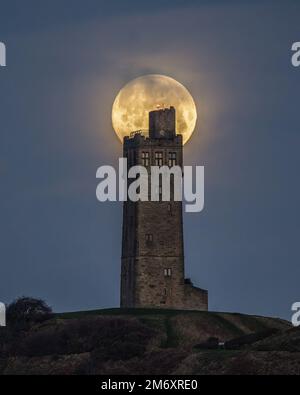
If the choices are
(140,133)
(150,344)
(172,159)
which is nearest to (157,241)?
(172,159)

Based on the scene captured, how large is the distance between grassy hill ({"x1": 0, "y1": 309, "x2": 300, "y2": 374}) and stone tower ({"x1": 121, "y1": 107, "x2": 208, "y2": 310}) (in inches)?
212

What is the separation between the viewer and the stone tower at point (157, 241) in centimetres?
18838

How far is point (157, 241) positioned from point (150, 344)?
65.5 feet

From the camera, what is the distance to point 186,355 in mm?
162250

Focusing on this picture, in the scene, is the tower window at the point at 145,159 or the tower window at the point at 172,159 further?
the tower window at the point at 172,159

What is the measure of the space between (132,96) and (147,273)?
1522cm

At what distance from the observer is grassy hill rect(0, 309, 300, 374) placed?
157 metres

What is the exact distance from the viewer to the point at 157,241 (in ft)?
620

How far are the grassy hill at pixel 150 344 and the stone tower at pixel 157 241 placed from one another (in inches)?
212

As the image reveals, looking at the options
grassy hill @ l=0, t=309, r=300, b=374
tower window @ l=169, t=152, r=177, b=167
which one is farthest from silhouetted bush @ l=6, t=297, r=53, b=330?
tower window @ l=169, t=152, r=177, b=167

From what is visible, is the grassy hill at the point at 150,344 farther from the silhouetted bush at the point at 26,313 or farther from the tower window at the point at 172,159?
the tower window at the point at 172,159

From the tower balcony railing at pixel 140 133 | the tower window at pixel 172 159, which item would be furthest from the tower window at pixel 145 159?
the tower window at pixel 172 159
